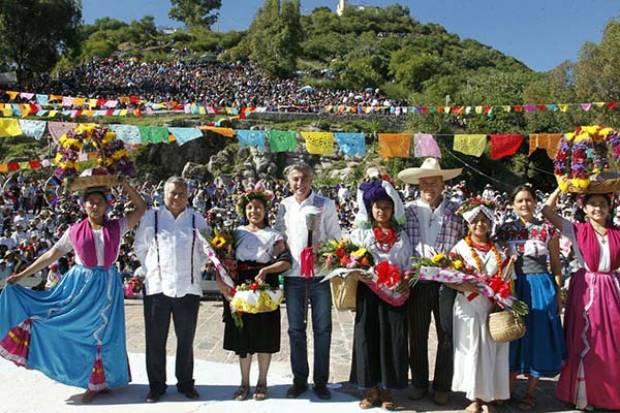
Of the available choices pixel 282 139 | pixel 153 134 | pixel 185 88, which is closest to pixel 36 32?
pixel 185 88

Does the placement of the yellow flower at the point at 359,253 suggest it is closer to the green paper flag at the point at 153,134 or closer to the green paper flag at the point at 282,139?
the green paper flag at the point at 153,134

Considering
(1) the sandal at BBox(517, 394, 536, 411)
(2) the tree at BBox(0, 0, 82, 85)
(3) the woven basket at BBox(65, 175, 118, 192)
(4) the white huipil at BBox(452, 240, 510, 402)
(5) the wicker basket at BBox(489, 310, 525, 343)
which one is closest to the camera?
(5) the wicker basket at BBox(489, 310, 525, 343)

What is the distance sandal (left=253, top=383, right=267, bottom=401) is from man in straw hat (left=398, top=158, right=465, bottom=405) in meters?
1.23

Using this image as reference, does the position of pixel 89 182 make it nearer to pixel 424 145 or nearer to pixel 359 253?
pixel 359 253

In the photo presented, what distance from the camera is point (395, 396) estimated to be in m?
4.52

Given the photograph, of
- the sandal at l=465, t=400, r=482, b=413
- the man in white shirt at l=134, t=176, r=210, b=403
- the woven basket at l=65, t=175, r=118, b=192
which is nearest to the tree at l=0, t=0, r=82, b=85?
the woven basket at l=65, t=175, r=118, b=192

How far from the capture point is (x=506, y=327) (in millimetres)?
3947

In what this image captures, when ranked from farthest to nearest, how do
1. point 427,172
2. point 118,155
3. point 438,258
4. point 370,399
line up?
point 118,155 < point 427,172 < point 370,399 < point 438,258

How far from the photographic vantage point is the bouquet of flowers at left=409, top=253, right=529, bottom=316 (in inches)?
158

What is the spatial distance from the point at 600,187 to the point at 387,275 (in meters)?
1.92

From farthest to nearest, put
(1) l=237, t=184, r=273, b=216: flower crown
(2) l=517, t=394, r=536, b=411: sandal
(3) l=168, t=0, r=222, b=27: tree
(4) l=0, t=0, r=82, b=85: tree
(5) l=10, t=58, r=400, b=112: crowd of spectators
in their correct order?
(3) l=168, t=0, r=222, b=27: tree < (4) l=0, t=0, r=82, b=85: tree < (5) l=10, t=58, r=400, b=112: crowd of spectators < (1) l=237, t=184, r=273, b=216: flower crown < (2) l=517, t=394, r=536, b=411: sandal

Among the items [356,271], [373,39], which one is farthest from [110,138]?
[373,39]

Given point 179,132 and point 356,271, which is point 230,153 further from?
point 356,271

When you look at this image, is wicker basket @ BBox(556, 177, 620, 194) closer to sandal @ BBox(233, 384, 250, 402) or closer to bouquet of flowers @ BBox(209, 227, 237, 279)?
bouquet of flowers @ BBox(209, 227, 237, 279)
